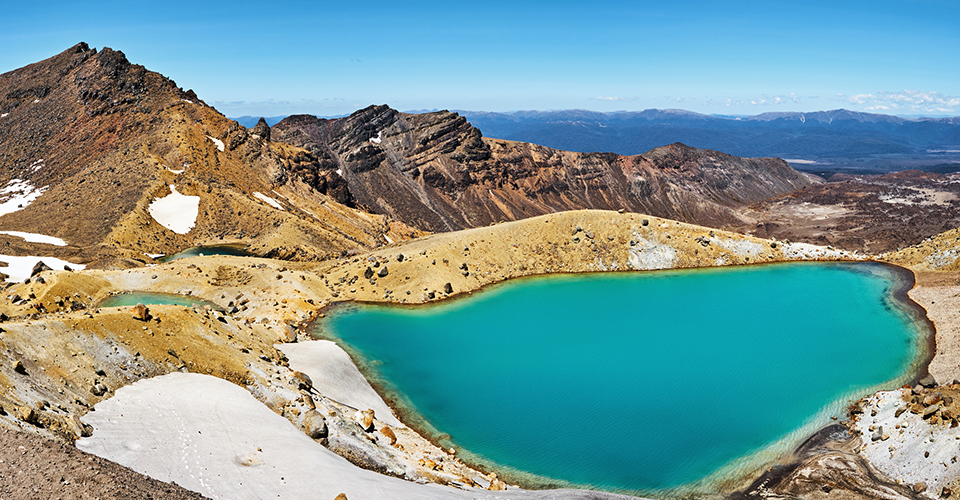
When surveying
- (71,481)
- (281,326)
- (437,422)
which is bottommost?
(437,422)

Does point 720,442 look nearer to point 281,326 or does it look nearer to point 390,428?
point 390,428

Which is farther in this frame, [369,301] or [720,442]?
[369,301]

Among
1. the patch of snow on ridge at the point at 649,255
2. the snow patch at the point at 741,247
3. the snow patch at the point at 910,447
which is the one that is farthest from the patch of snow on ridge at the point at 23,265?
the snow patch at the point at 741,247

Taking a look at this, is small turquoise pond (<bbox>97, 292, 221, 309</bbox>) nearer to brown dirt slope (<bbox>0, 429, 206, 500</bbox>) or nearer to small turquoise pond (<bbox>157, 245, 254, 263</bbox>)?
small turquoise pond (<bbox>157, 245, 254, 263</bbox>)

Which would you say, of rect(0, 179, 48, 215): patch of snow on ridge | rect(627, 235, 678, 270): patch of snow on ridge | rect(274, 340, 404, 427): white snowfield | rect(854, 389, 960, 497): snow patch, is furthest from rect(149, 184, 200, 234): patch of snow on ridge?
rect(854, 389, 960, 497): snow patch

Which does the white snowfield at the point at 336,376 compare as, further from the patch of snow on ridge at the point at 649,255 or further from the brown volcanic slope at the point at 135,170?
the patch of snow on ridge at the point at 649,255

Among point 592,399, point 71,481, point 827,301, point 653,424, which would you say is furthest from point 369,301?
point 827,301

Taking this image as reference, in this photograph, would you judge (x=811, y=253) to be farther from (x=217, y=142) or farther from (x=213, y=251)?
(x=217, y=142)
